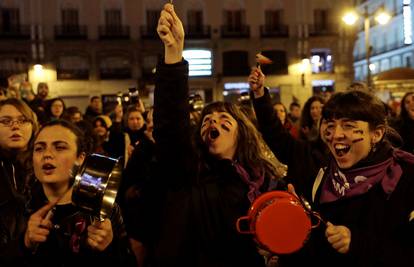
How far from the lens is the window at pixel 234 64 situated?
35219 mm

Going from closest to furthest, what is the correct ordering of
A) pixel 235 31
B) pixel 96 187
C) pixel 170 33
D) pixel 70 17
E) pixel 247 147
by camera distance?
pixel 96 187, pixel 170 33, pixel 247 147, pixel 70 17, pixel 235 31

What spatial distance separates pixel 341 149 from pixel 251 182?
20.6 inches

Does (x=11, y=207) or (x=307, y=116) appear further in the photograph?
(x=307, y=116)

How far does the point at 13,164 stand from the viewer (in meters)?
3.41

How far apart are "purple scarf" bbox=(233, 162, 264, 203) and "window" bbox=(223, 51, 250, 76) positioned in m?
32.6

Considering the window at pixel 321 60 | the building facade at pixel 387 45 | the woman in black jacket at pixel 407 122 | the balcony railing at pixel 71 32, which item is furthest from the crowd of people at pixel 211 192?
the building facade at pixel 387 45

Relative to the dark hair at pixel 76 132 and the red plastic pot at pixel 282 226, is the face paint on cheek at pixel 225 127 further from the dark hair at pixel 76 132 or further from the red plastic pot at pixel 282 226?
the red plastic pot at pixel 282 226

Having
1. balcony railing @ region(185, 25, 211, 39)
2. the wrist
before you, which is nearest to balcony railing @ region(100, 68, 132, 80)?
balcony railing @ region(185, 25, 211, 39)

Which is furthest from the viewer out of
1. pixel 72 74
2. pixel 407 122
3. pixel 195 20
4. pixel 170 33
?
pixel 195 20

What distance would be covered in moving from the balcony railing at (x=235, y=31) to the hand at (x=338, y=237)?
33.9 meters

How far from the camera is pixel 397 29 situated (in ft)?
133

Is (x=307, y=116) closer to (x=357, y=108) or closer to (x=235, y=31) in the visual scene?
(x=357, y=108)

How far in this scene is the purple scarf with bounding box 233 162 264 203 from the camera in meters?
2.70

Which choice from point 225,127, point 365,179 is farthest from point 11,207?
point 365,179
